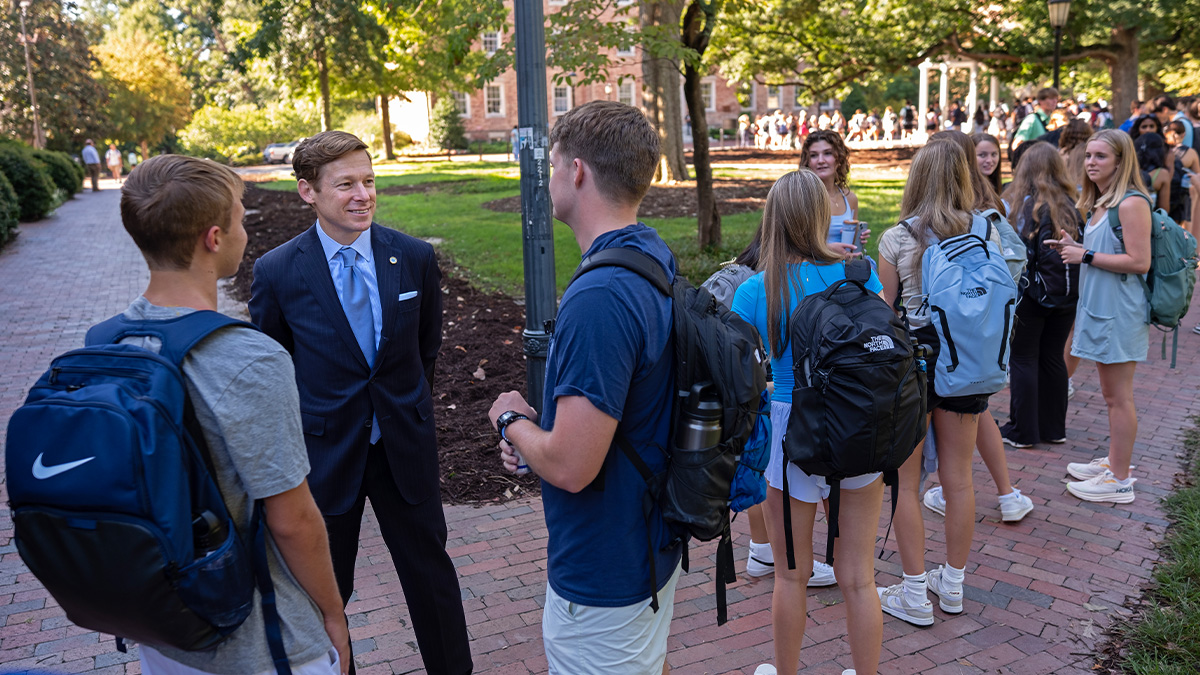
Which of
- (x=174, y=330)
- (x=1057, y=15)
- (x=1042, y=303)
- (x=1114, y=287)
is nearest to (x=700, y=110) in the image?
(x=1042, y=303)

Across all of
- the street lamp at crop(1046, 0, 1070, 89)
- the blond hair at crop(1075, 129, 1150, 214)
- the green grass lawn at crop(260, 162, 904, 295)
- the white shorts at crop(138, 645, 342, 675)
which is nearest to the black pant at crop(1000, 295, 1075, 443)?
the blond hair at crop(1075, 129, 1150, 214)

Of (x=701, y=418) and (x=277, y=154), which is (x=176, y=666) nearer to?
(x=701, y=418)

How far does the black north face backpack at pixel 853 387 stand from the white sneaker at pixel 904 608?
48.7 inches

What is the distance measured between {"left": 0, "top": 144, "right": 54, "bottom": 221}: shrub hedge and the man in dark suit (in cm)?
2056

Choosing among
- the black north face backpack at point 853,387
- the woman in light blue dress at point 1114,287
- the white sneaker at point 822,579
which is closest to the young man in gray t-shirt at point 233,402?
the black north face backpack at point 853,387

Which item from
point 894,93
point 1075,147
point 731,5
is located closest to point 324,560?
point 1075,147

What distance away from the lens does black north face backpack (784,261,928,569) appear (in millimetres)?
2895

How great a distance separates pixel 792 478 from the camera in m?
3.23

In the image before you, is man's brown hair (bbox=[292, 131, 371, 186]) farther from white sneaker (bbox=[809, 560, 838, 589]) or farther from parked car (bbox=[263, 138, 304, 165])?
parked car (bbox=[263, 138, 304, 165])

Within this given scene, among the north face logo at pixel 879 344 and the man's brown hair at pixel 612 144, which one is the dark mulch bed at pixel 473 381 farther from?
the man's brown hair at pixel 612 144

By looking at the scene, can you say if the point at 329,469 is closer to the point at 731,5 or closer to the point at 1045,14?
the point at 731,5

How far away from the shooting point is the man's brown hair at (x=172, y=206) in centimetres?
191

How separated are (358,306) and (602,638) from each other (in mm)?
1579

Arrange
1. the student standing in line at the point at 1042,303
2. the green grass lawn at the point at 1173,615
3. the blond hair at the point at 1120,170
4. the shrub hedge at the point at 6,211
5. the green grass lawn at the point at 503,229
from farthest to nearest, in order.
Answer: the shrub hedge at the point at 6,211 < the green grass lawn at the point at 503,229 < the student standing in line at the point at 1042,303 < the blond hair at the point at 1120,170 < the green grass lawn at the point at 1173,615
